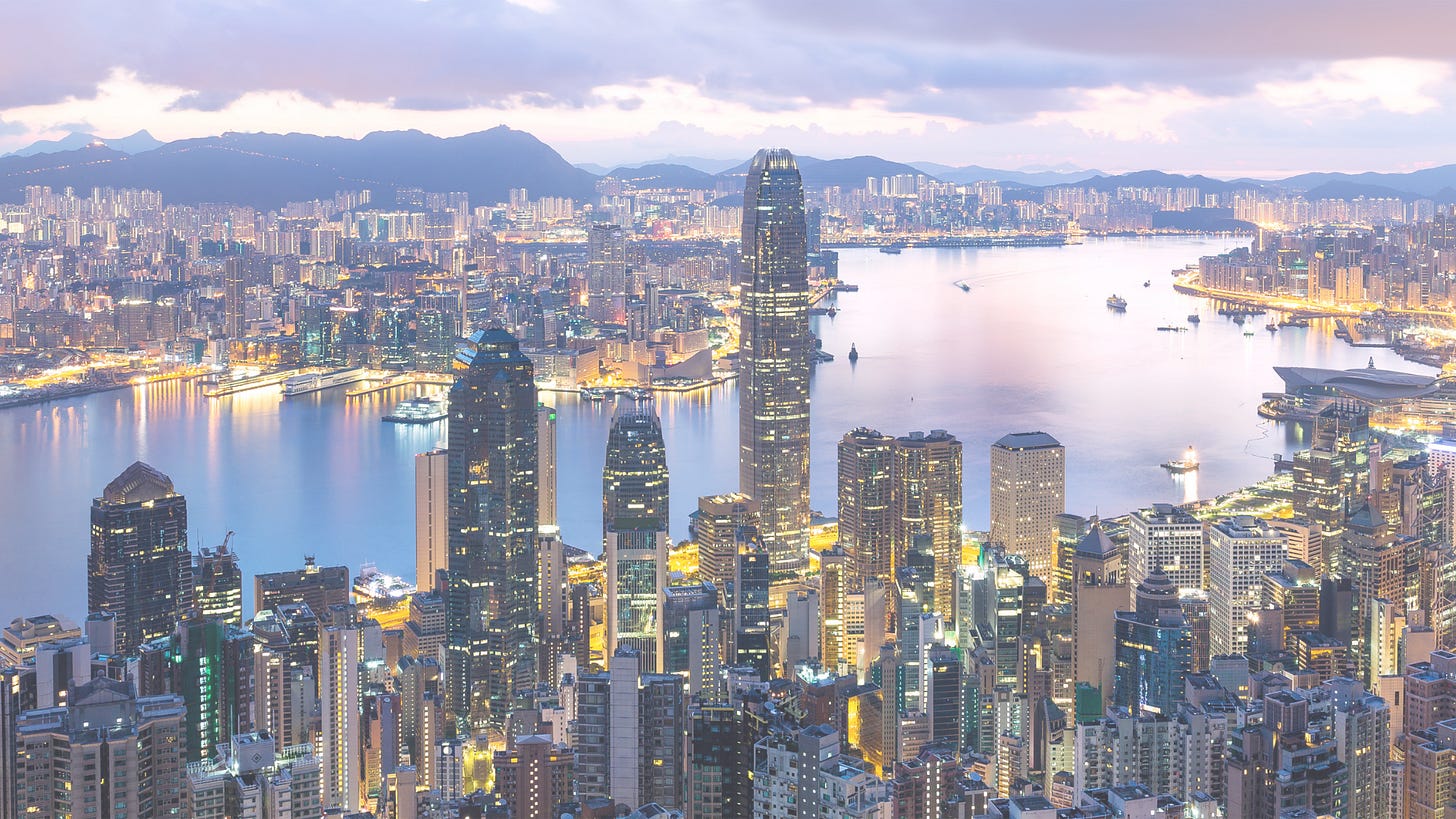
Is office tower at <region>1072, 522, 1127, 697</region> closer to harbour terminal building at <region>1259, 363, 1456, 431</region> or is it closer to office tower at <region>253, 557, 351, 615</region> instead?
office tower at <region>253, 557, 351, 615</region>

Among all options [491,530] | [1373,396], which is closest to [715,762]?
[491,530]

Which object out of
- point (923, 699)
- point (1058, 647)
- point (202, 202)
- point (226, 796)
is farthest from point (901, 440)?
point (202, 202)

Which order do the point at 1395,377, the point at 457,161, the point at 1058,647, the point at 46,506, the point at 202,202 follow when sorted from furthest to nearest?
1. the point at 457,161
2. the point at 202,202
3. the point at 1395,377
4. the point at 46,506
5. the point at 1058,647

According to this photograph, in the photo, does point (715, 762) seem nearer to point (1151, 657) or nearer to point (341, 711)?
point (341, 711)

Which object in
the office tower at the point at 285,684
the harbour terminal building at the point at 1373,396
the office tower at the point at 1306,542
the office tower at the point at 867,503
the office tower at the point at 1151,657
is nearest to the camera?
the office tower at the point at 285,684

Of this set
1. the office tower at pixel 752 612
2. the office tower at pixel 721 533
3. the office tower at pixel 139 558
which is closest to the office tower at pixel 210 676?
the office tower at pixel 139 558

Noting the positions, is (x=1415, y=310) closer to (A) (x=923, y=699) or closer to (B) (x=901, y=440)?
(B) (x=901, y=440)

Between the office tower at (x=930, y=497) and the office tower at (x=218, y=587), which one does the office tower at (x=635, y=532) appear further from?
the office tower at (x=218, y=587)
